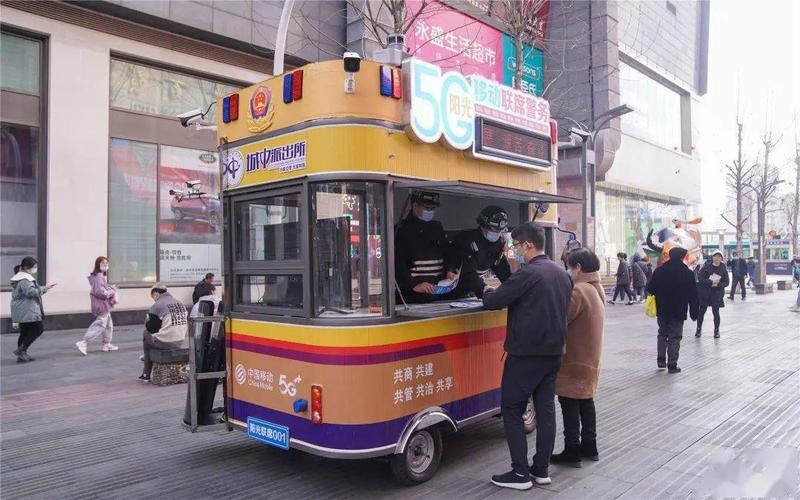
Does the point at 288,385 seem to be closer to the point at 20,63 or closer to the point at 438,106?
the point at 438,106

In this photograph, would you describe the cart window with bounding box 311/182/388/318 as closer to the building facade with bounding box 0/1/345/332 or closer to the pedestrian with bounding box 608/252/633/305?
the building facade with bounding box 0/1/345/332

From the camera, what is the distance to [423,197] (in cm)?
541

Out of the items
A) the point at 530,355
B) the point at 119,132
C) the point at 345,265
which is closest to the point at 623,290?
the point at 119,132

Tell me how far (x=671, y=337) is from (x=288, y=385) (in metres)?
6.55

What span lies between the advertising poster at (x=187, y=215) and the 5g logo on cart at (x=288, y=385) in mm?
11175

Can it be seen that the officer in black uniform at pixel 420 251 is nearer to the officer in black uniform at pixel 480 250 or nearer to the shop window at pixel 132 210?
the officer in black uniform at pixel 480 250

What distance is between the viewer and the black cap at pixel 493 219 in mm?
5672

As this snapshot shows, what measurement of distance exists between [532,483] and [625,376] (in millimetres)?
4847

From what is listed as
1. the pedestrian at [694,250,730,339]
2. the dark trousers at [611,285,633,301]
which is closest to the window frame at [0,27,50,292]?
the pedestrian at [694,250,730,339]

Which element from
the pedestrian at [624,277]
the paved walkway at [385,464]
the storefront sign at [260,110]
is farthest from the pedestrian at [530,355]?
the pedestrian at [624,277]

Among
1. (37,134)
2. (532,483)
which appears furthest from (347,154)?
(37,134)

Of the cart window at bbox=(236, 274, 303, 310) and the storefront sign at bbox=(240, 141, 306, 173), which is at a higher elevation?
the storefront sign at bbox=(240, 141, 306, 173)

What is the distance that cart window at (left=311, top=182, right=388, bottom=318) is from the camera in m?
4.29

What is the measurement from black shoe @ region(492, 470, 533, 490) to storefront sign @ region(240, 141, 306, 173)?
2.70 metres
